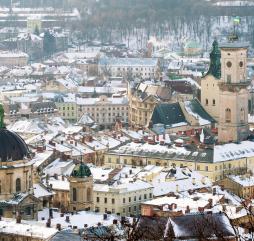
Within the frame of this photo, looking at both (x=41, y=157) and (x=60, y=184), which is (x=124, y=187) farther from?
(x=41, y=157)

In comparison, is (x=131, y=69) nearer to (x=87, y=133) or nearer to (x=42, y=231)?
(x=87, y=133)

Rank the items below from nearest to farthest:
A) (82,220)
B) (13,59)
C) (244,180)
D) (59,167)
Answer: (82,220) < (244,180) < (59,167) < (13,59)

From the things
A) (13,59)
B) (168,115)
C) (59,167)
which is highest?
(59,167)

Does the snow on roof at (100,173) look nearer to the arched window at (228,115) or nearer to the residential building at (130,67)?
the arched window at (228,115)

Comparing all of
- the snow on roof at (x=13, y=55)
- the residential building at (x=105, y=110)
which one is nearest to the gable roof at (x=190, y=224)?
the residential building at (x=105, y=110)

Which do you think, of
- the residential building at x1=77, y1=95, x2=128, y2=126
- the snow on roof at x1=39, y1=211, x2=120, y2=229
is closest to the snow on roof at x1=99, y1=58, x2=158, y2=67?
the residential building at x1=77, y1=95, x2=128, y2=126

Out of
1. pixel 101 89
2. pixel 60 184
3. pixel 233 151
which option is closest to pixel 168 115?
pixel 233 151
